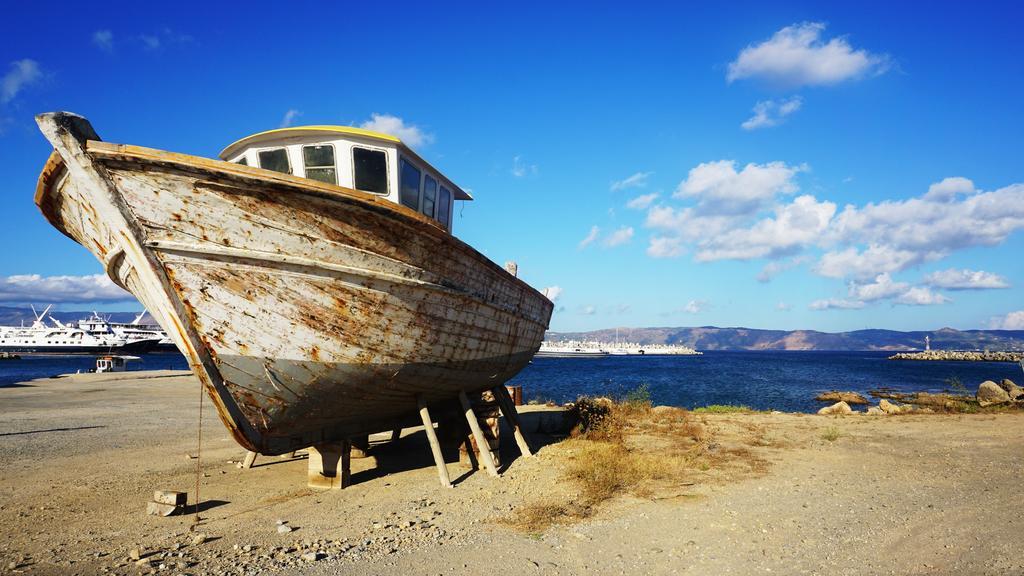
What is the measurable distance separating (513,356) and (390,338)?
3813 millimetres

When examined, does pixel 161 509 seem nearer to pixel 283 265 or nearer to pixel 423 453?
pixel 283 265

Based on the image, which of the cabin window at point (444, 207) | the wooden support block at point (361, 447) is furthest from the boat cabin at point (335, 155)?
the wooden support block at point (361, 447)

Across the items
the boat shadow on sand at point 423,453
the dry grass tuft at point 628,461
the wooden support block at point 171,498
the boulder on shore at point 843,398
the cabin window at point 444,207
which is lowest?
the boulder on shore at point 843,398

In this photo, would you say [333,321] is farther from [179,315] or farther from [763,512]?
[763,512]

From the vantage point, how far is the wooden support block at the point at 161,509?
5.81 meters

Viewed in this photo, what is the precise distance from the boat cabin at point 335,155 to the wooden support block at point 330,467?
335cm

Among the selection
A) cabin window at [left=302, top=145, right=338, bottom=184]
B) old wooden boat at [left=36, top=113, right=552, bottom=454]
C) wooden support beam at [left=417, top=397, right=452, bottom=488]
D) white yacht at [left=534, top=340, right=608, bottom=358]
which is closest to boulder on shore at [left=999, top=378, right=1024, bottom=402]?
wooden support beam at [left=417, top=397, right=452, bottom=488]

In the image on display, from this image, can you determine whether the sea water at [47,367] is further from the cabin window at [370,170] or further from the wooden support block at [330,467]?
the cabin window at [370,170]

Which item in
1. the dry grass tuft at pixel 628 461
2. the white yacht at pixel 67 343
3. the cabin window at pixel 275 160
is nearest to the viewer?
the dry grass tuft at pixel 628 461

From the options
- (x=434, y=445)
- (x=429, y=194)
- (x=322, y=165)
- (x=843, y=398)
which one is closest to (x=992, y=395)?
(x=843, y=398)

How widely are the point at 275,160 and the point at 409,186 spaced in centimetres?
175

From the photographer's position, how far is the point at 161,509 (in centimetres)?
584

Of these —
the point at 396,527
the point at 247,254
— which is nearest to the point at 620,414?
the point at 396,527

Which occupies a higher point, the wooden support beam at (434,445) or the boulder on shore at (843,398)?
the wooden support beam at (434,445)
